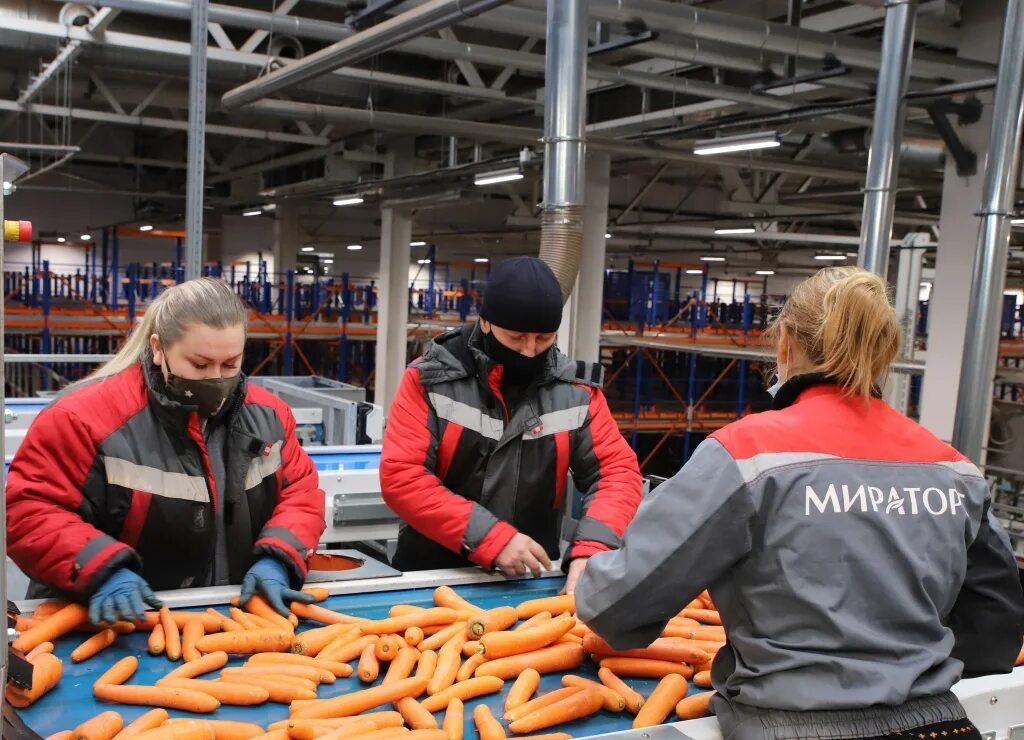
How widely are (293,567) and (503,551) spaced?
0.59 m

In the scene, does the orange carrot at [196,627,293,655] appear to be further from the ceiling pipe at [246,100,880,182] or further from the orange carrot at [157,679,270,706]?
the ceiling pipe at [246,100,880,182]

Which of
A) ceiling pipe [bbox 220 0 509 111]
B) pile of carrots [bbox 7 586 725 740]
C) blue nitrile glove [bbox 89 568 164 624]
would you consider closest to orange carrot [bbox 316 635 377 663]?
pile of carrots [bbox 7 586 725 740]

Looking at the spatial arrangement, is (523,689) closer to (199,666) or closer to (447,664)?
(447,664)

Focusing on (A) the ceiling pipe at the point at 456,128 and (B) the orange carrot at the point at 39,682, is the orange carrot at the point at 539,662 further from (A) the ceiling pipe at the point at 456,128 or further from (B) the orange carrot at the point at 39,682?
(A) the ceiling pipe at the point at 456,128

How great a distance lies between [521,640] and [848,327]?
1.03m

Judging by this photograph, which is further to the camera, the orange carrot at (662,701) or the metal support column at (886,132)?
the metal support column at (886,132)

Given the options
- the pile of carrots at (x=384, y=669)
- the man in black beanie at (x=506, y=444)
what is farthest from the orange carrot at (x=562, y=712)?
the man in black beanie at (x=506, y=444)

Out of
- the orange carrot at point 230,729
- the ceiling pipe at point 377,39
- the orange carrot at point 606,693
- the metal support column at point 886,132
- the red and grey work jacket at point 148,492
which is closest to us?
the orange carrot at point 230,729

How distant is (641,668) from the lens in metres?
2.05

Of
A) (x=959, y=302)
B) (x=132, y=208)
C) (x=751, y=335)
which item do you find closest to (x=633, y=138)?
(x=959, y=302)

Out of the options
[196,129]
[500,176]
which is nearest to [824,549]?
[196,129]

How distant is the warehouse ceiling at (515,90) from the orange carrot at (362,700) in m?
4.92

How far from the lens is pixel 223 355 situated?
2.26 meters

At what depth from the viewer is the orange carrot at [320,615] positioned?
7.30 feet
